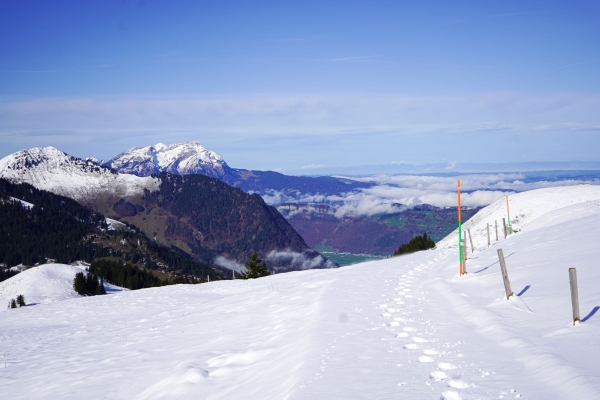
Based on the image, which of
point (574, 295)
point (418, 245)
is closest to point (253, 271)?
point (418, 245)

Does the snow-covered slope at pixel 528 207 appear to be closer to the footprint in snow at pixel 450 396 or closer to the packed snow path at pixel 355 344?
the packed snow path at pixel 355 344

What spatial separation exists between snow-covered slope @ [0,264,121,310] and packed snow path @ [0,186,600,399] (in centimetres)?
10407

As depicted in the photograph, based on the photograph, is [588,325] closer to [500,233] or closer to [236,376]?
[236,376]

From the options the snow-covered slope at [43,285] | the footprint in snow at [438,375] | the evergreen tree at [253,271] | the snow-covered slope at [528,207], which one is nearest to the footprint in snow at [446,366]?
the footprint in snow at [438,375]

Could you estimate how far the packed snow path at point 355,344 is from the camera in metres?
8.86

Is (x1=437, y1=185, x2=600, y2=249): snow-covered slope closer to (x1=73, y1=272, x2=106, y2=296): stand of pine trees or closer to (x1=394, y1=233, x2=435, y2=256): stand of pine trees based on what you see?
(x1=394, y1=233, x2=435, y2=256): stand of pine trees

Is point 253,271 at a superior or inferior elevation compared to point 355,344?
inferior

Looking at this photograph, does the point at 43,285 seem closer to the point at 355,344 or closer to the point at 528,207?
the point at 528,207

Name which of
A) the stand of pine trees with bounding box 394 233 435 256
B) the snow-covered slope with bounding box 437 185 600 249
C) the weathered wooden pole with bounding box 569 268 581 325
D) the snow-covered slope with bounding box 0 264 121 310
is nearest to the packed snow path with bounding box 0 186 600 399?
the weathered wooden pole with bounding box 569 268 581 325

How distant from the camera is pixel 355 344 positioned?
1160 centimetres

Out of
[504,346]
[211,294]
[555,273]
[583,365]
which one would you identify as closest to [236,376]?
[504,346]

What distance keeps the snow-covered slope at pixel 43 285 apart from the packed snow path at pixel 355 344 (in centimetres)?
10407

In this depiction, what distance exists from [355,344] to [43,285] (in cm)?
13363

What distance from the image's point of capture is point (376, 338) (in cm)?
1213
